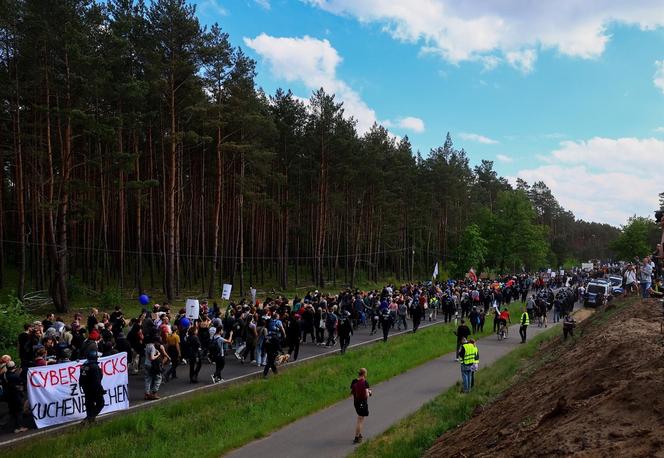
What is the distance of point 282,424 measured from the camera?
42.8 feet

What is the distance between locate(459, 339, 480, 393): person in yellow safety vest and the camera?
15.2 meters

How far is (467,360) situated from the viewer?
15336 millimetres

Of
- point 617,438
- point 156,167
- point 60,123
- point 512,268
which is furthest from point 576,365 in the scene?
point 512,268

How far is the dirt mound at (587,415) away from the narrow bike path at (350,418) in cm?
251

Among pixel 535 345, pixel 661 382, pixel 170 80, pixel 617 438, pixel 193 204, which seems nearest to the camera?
pixel 617 438

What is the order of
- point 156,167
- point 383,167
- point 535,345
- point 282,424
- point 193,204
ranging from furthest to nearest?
point 383,167, point 193,204, point 156,167, point 535,345, point 282,424

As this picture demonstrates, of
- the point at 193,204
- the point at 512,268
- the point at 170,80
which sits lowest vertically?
the point at 512,268

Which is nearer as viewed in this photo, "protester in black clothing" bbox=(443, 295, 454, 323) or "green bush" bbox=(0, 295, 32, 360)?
"green bush" bbox=(0, 295, 32, 360)

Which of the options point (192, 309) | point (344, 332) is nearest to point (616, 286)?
point (344, 332)

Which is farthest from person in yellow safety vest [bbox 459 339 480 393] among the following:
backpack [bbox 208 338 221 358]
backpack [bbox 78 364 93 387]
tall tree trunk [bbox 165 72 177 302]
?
tall tree trunk [bbox 165 72 177 302]

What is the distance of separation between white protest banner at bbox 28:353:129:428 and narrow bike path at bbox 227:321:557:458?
3807 mm

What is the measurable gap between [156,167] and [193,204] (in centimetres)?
924

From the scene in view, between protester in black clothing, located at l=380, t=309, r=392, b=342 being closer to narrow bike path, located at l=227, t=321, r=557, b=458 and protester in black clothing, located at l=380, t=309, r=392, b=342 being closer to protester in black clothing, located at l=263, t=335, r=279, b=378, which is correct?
narrow bike path, located at l=227, t=321, r=557, b=458

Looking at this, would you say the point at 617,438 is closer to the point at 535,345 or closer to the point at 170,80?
the point at 535,345
